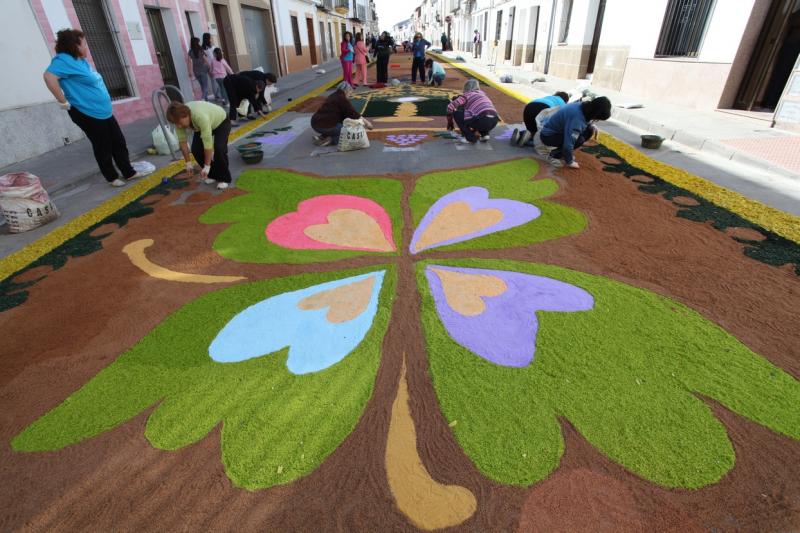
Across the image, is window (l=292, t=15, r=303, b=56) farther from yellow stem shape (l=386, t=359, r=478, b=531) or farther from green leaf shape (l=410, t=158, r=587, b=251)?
yellow stem shape (l=386, t=359, r=478, b=531)

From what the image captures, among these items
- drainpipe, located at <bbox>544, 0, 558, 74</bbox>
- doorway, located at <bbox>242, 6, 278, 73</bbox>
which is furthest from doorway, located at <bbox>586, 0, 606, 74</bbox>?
doorway, located at <bbox>242, 6, 278, 73</bbox>

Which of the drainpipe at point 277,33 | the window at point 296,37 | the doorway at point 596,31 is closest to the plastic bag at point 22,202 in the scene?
the doorway at point 596,31

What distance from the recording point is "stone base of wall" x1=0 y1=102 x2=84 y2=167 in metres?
6.10

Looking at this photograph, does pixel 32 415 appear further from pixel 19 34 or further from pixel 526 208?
pixel 19 34

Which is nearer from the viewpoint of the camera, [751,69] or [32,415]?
[32,415]

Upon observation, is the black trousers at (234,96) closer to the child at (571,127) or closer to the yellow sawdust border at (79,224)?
the yellow sawdust border at (79,224)

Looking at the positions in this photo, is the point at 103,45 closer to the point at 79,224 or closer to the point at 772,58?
the point at 79,224

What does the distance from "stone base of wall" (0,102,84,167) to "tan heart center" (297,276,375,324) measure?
6.57 meters

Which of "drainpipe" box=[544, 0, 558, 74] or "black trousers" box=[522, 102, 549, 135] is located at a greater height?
"drainpipe" box=[544, 0, 558, 74]

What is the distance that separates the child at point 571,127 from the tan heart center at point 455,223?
1964mm

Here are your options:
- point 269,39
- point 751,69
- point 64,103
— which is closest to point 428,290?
point 64,103

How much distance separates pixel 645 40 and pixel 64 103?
12.6 metres

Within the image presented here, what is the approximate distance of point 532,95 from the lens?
12070 millimetres

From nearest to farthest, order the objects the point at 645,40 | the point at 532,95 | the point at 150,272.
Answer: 1. the point at 150,272
2. the point at 645,40
3. the point at 532,95
